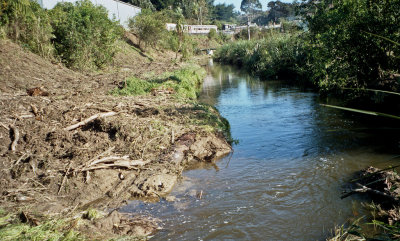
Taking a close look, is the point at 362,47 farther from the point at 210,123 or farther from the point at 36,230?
the point at 36,230

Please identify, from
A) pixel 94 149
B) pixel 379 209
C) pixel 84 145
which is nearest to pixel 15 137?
pixel 84 145

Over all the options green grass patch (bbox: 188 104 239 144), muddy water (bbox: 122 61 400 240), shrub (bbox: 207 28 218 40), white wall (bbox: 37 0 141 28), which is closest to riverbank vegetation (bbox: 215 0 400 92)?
muddy water (bbox: 122 61 400 240)

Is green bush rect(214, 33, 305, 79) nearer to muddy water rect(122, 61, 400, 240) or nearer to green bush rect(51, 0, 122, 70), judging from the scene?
muddy water rect(122, 61, 400, 240)

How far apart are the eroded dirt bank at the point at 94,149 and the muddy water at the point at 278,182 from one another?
519 mm

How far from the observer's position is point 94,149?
688cm

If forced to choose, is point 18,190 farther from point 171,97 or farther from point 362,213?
point 171,97

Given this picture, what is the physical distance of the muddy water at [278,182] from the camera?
479cm

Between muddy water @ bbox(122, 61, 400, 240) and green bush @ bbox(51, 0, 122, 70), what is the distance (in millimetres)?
10042

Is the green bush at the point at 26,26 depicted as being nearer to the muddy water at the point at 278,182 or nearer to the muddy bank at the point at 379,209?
the muddy water at the point at 278,182

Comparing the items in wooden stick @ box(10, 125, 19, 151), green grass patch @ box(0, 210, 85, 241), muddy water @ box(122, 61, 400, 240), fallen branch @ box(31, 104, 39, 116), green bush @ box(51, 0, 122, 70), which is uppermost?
green bush @ box(51, 0, 122, 70)

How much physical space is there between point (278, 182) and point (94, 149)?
406cm

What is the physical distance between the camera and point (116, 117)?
822cm

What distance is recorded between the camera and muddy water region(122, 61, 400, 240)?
4.79 meters

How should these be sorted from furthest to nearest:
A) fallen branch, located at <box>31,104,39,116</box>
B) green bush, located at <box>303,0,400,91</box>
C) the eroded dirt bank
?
1. green bush, located at <box>303,0,400,91</box>
2. fallen branch, located at <box>31,104,39,116</box>
3. the eroded dirt bank
